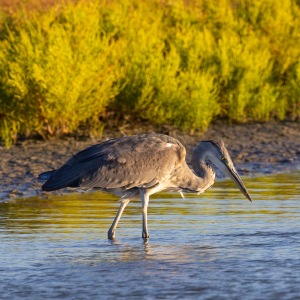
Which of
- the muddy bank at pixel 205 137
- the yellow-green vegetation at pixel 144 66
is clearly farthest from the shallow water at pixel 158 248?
the yellow-green vegetation at pixel 144 66

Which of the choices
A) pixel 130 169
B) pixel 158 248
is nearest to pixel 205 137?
pixel 130 169

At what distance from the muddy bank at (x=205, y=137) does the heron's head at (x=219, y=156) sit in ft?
8.49

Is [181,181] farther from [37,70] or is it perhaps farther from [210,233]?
[37,70]

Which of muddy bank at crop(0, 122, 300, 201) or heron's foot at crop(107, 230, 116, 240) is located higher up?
heron's foot at crop(107, 230, 116, 240)

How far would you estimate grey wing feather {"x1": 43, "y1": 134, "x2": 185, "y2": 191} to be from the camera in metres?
8.53

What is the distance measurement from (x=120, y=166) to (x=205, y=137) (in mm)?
6152

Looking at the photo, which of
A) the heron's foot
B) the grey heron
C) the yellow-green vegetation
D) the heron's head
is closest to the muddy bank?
the yellow-green vegetation

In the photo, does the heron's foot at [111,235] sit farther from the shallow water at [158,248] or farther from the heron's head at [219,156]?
the heron's head at [219,156]

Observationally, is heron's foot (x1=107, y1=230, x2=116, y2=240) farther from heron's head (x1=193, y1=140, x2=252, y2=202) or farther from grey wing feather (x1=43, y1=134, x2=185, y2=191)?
heron's head (x1=193, y1=140, x2=252, y2=202)

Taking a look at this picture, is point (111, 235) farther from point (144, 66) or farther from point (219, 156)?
point (144, 66)

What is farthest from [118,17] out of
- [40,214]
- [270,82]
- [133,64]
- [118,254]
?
[118,254]

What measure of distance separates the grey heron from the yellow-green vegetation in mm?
4943

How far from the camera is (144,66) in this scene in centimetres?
1516

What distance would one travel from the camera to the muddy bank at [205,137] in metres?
11.7
